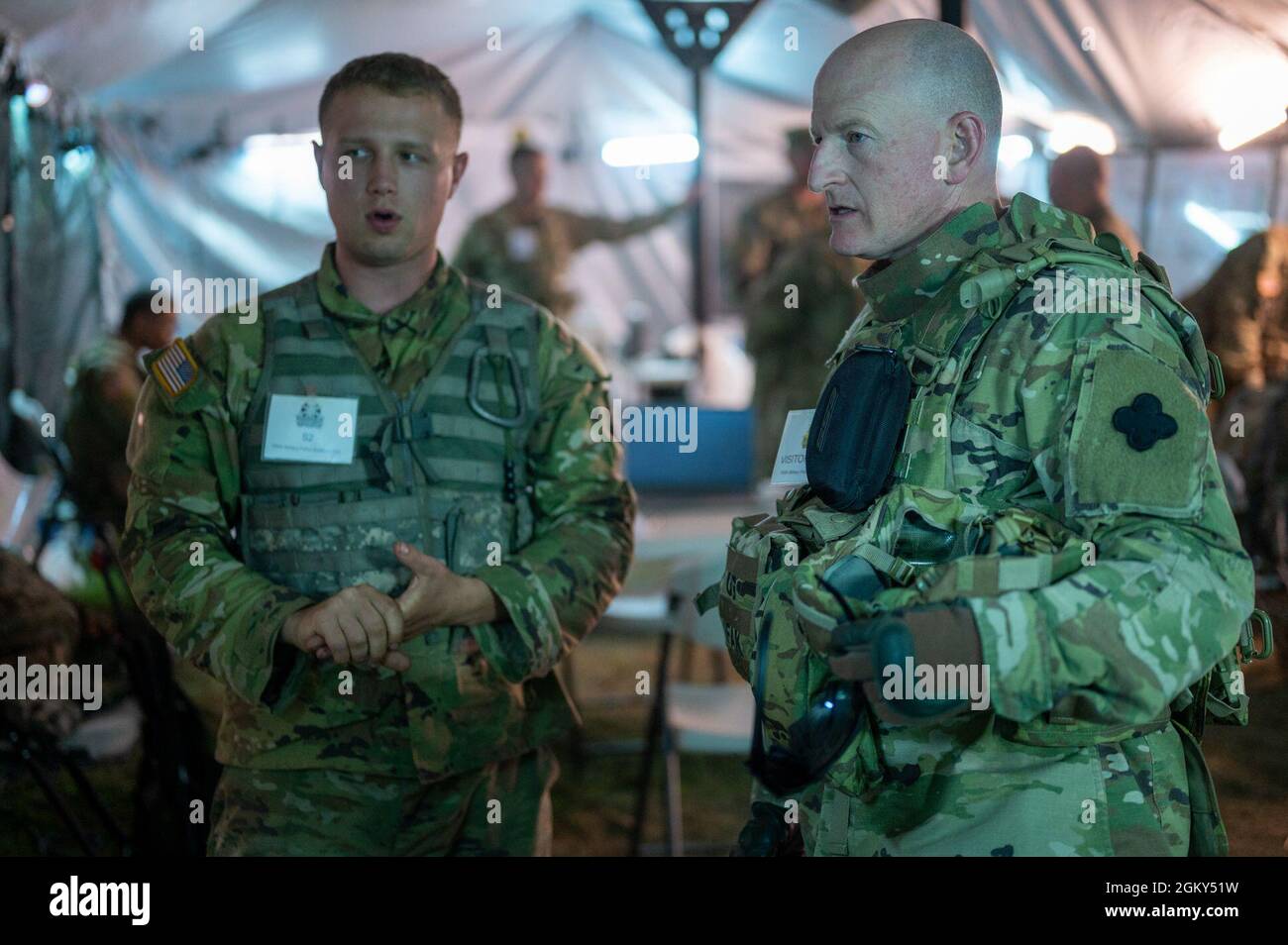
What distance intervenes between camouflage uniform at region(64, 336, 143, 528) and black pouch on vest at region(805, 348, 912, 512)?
3.93 metres

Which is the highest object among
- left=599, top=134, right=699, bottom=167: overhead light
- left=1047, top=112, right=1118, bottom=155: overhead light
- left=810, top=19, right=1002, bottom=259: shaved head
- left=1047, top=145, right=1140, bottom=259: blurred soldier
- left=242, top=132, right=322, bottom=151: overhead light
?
left=599, top=134, right=699, bottom=167: overhead light

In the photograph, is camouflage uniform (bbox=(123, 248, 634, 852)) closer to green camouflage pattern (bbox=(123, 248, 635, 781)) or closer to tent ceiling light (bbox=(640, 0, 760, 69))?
green camouflage pattern (bbox=(123, 248, 635, 781))

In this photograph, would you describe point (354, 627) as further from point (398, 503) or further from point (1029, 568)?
point (1029, 568)

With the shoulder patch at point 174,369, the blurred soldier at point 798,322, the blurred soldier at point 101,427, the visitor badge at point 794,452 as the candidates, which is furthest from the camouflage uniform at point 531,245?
the visitor badge at point 794,452

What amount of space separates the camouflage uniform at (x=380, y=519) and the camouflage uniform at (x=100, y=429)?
297 centimetres

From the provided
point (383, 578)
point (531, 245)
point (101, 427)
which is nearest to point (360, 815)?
point (383, 578)

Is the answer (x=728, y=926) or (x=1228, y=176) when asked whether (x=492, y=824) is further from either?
(x=1228, y=176)

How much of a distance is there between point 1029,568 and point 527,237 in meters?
7.11

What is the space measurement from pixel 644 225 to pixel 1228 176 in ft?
12.0

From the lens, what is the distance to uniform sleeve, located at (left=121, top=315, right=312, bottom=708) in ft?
6.74

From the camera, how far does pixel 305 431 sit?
2.20m

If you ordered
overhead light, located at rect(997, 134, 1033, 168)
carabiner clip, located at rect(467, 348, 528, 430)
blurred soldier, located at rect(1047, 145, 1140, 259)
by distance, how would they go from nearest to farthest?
carabiner clip, located at rect(467, 348, 528, 430)
blurred soldier, located at rect(1047, 145, 1140, 259)
overhead light, located at rect(997, 134, 1033, 168)

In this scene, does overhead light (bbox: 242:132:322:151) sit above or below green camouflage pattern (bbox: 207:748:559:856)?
above

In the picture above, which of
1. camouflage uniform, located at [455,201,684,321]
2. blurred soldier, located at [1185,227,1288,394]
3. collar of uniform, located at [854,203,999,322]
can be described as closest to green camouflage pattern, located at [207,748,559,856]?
collar of uniform, located at [854,203,999,322]
